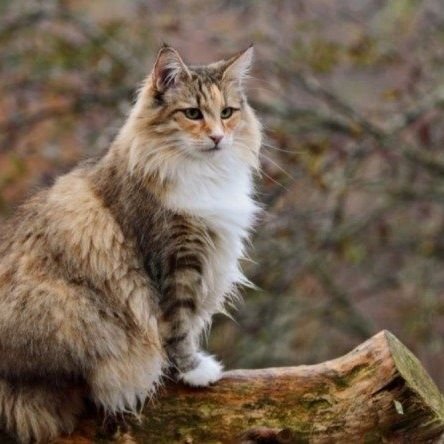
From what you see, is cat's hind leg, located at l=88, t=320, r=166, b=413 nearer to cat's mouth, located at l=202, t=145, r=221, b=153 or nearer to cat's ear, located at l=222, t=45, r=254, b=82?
cat's mouth, located at l=202, t=145, r=221, b=153

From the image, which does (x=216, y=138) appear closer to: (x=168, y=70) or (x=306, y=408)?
(x=168, y=70)

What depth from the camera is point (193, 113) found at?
4430 millimetres

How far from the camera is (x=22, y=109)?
28.2 ft

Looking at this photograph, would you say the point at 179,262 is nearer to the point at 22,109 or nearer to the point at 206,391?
the point at 206,391

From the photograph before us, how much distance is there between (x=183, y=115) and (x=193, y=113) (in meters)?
0.04

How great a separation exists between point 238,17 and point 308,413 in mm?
4924

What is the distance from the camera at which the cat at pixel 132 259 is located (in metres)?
4.12

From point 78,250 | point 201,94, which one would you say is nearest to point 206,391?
point 78,250

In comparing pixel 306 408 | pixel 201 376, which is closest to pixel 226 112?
pixel 201 376

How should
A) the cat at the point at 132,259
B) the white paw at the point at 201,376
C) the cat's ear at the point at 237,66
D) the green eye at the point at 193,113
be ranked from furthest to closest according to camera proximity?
the cat's ear at the point at 237,66 → the green eye at the point at 193,113 → the white paw at the point at 201,376 → the cat at the point at 132,259

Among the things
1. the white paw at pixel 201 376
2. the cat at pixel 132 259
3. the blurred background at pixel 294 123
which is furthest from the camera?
the blurred background at pixel 294 123

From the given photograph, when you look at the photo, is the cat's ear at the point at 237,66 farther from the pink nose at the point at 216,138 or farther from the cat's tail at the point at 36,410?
the cat's tail at the point at 36,410

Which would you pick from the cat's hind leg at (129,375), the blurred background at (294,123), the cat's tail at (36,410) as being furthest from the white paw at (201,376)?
the blurred background at (294,123)

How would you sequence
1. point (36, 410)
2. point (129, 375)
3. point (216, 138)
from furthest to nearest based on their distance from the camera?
point (216, 138)
point (129, 375)
point (36, 410)
